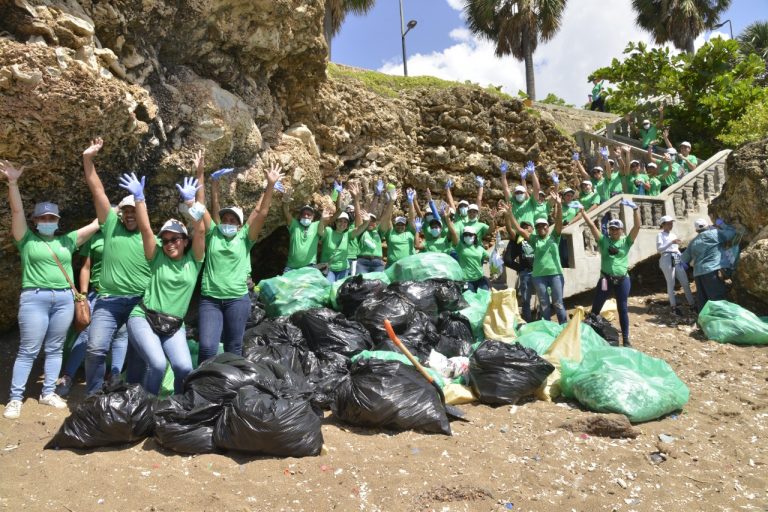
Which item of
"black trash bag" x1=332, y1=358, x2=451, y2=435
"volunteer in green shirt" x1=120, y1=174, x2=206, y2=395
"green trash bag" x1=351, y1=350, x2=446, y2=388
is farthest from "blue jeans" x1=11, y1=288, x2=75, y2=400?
"green trash bag" x1=351, y1=350, x2=446, y2=388

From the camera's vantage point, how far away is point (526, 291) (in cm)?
642

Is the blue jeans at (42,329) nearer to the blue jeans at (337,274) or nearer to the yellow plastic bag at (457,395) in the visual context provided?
the yellow plastic bag at (457,395)

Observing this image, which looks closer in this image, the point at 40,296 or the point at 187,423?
the point at 187,423

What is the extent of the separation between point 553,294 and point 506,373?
2217 millimetres

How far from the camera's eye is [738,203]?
6.96 meters

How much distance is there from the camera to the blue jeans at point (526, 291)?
20.9 ft

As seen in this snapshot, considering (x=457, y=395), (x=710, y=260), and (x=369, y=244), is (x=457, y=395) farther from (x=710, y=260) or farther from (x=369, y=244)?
(x=710, y=260)

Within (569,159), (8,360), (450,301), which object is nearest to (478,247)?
(450,301)

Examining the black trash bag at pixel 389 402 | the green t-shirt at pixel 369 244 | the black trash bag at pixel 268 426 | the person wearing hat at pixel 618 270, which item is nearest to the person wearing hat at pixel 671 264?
the person wearing hat at pixel 618 270

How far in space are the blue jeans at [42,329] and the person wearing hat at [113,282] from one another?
0.65 feet

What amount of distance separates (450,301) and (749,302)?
11.7 feet

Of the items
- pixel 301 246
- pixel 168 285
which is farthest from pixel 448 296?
pixel 168 285

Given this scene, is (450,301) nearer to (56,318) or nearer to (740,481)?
(740,481)

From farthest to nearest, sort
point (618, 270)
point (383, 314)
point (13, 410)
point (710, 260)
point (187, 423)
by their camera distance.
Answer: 1. point (710, 260)
2. point (618, 270)
3. point (383, 314)
4. point (13, 410)
5. point (187, 423)
